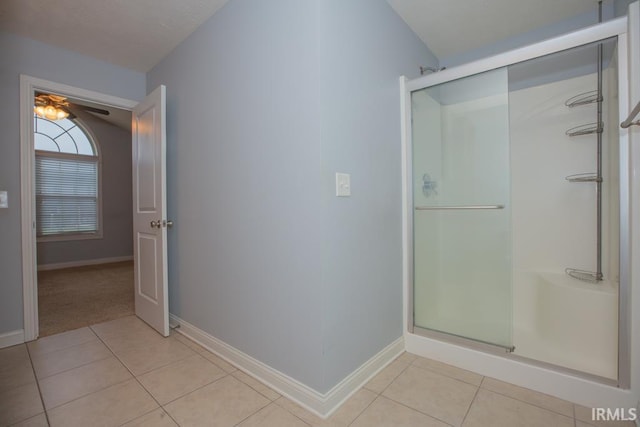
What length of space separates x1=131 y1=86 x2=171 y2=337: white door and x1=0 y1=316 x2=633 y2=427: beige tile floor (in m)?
0.51

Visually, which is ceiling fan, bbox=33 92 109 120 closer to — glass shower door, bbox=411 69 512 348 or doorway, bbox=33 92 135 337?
doorway, bbox=33 92 135 337

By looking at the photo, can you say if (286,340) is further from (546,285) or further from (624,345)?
(546,285)

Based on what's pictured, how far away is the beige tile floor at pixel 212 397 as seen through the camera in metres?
1.37

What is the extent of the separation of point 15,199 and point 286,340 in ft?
7.96

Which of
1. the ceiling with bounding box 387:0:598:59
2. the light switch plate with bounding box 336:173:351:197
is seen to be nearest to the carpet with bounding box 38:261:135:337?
the light switch plate with bounding box 336:173:351:197

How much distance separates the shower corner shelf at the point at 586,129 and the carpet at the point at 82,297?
4254mm

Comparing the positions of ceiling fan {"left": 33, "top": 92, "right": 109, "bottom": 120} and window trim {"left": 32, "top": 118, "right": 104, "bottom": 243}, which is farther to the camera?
window trim {"left": 32, "top": 118, "right": 104, "bottom": 243}

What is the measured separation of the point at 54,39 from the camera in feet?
7.45

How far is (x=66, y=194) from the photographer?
17.5 ft

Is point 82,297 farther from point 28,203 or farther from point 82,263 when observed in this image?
point 82,263

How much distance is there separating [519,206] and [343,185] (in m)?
1.81

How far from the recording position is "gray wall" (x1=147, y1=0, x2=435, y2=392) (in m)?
1.43

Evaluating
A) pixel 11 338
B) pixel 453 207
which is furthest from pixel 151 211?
pixel 453 207

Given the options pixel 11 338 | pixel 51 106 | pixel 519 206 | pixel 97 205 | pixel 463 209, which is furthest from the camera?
pixel 97 205
